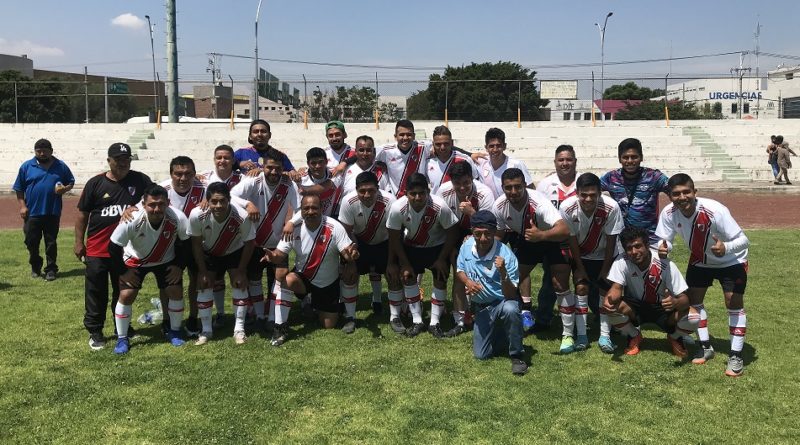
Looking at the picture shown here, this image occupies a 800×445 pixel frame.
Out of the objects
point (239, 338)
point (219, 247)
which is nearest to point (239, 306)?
point (239, 338)

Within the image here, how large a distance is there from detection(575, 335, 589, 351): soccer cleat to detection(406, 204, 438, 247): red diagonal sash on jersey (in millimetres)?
1785

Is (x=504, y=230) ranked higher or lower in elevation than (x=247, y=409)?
higher

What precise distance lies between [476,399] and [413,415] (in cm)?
55

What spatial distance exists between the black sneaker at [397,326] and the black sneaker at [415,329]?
0.05 metres

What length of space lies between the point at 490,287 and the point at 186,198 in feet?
10.3

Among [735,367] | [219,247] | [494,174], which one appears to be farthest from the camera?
[494,174]

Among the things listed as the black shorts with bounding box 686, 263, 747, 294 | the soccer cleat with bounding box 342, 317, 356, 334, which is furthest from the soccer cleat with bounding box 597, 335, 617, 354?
the soccer cleat with bounding box 342, 317, 356, 334

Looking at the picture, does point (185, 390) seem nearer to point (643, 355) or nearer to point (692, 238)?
A: point (643, 355)

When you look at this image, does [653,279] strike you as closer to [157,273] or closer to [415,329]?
[415,329]

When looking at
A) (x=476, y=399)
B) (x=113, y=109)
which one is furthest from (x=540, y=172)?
(x=113, y=109)

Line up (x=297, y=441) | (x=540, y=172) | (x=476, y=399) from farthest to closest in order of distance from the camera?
(x=540, y=172) < (x=476, y=399) < (x=297, y=441)

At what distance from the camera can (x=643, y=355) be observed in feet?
17.2

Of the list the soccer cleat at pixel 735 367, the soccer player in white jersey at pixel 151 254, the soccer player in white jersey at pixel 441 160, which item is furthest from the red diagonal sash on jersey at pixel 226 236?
the soccer cleat at pixel 735 367

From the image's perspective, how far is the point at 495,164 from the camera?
654cm
